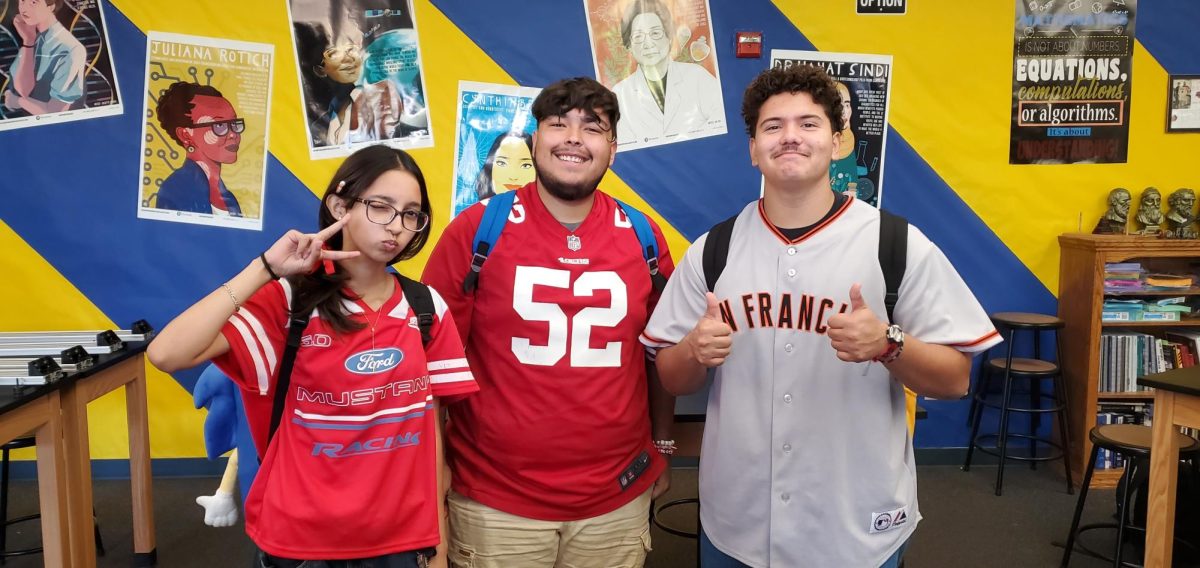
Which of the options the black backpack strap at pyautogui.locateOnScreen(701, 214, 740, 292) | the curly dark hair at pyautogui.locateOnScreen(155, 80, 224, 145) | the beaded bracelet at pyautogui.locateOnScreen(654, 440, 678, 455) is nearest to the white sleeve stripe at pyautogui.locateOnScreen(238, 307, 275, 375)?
the black backpack strap at pyautogui.locateOnScreen(701, 214, 740, 292)

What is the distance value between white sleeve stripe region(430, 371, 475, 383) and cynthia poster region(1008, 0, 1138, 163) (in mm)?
3604

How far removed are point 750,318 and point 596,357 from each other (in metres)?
0.39

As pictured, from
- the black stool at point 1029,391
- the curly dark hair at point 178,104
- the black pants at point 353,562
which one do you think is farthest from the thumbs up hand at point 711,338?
the curly dark hair at point 178,104

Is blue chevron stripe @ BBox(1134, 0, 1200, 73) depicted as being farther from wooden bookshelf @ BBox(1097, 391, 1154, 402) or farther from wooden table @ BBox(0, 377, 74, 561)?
wooden table @ BBox(0, 377, 74, 561)

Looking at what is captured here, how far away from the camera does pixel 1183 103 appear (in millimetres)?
4086

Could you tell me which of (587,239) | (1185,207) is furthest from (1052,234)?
(587,239)

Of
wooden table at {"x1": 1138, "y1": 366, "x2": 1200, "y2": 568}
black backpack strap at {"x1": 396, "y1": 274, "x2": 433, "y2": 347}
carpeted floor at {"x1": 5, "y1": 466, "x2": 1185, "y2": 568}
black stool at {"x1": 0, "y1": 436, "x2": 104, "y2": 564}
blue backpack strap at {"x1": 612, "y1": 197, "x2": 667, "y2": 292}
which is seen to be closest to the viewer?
black backpack strap at {"x1": 396, "y1": 274, "x2": 433, "y2": 347}

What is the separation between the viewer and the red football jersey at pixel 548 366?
1.71 m

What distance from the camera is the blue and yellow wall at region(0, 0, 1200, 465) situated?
3783 millimetres

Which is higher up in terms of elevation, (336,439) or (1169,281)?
(1169,281)

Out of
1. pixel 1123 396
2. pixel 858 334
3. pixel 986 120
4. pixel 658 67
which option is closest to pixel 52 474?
pixel 858 334

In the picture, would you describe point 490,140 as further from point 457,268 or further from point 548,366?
point 548,366

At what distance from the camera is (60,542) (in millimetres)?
2441

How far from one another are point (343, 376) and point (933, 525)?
2.94 m
